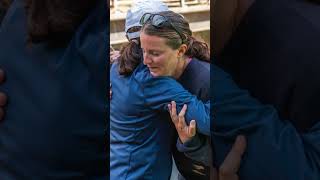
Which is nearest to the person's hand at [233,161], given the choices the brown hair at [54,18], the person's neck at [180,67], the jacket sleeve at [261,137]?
the jacket sleeve at [261,137]

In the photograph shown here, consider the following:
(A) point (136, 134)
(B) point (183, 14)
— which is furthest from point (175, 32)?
(A) point (136, 134)

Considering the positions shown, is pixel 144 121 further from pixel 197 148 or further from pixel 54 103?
pixel 54 103

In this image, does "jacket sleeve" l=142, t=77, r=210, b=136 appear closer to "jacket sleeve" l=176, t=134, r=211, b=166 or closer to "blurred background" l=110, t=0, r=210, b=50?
"jacket sleeve" l=176, t=134, r=211, b=166

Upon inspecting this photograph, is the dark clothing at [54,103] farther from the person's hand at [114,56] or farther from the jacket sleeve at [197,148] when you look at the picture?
the jacket sleeve at [197,148]

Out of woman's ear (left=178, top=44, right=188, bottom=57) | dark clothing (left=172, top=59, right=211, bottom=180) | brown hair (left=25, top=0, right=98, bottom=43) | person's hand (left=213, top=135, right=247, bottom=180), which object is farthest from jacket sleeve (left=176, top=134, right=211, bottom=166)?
brown hair (left=25, top=0, right=98, bottom=43)

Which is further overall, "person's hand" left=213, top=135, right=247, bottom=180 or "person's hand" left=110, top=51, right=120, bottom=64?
"person's hand" left=213, top=135, right=247, bottom=180

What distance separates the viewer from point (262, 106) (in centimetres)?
160

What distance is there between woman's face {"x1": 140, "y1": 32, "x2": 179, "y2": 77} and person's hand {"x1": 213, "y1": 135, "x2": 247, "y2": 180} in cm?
29

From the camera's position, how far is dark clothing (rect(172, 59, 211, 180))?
4.81 feet

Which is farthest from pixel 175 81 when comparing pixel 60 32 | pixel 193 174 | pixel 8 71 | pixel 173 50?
pixel 8 71

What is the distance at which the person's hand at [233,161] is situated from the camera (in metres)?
1.60

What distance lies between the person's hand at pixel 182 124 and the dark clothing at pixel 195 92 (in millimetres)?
38

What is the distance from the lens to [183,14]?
4.76 ft

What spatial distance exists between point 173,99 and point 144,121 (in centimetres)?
9
